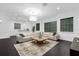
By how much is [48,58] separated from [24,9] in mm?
1965

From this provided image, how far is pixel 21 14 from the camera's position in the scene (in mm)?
2359

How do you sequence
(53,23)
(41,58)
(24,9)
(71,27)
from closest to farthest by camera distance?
(41,58) < (24,9) < (71,27) < (53,23)

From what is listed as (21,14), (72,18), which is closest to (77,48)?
(72,18)

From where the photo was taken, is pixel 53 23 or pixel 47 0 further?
pixel 53 23

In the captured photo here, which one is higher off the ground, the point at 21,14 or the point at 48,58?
the point at 21,14

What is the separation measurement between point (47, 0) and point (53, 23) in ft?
9.70

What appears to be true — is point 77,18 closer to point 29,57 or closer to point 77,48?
point 77,48

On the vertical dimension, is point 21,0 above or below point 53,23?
above

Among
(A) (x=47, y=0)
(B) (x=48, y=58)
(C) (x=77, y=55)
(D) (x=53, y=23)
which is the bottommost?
(B) (x=48, y=58)

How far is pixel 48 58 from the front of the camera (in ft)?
5.80

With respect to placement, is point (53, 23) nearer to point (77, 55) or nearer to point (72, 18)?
point (72, 18)

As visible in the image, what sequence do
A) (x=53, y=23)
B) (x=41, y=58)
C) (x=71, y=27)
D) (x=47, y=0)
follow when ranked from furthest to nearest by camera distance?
(x=53, y=23) → (x=71, y=27) → (x=41, y=58) → (x=47, y=0)

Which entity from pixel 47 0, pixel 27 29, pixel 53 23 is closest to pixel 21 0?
pixel 47 0

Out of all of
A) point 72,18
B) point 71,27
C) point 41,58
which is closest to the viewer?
point 41,58
